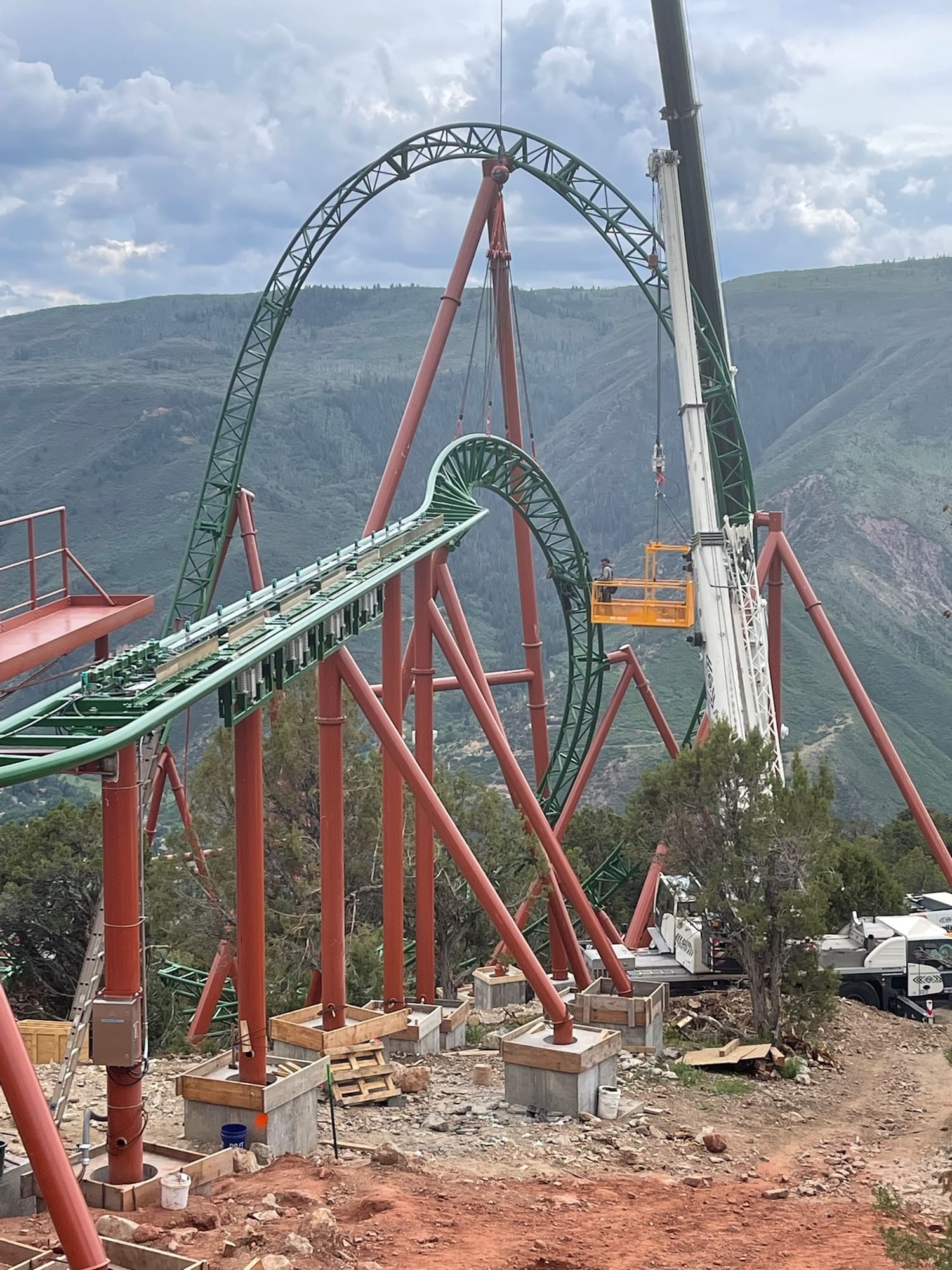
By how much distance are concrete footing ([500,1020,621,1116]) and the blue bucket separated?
4.81 m

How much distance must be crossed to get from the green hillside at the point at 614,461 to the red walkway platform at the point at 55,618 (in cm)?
6347

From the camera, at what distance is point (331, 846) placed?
19.3 m

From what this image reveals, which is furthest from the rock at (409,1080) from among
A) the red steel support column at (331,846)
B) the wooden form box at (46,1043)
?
the wooden form box at (46,1043)

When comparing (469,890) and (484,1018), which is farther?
(469,890)

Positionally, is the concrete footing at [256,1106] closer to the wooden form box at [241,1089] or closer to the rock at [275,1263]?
the wooden form box at [241,1089]

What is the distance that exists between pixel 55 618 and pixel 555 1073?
8.72 metres

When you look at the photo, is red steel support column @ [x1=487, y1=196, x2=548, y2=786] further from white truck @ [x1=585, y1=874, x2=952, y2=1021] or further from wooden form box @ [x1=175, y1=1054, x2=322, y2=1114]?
wooden form box @ [x1=175, y1=1054, x2=322, y2=1114]

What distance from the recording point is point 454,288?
99.6 ft

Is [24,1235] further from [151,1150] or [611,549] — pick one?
[611,549]

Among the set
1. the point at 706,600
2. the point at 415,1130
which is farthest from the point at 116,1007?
the point at 706,600

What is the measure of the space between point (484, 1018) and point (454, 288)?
1461 cm

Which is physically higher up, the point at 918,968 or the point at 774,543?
the point at 774,543

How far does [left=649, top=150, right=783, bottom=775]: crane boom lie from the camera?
28.2 metres

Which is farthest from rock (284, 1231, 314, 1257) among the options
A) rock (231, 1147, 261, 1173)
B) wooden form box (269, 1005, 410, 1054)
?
wooden form box (269, 1005, 410, 1054)
